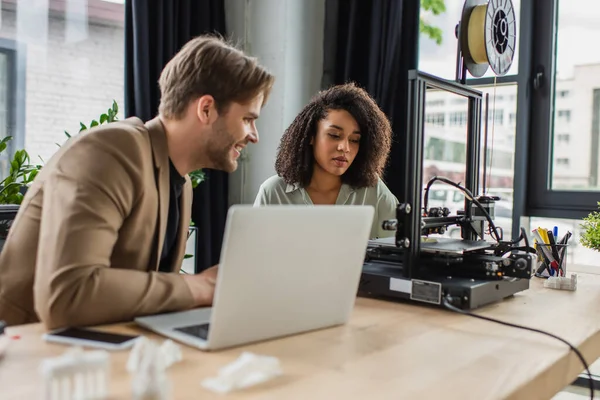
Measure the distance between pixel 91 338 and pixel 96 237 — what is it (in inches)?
7.3

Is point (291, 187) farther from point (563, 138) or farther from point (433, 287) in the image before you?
point (563, 138)

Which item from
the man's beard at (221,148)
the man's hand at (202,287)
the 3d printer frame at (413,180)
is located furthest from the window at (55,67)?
the 3d printer frame at (413,180)

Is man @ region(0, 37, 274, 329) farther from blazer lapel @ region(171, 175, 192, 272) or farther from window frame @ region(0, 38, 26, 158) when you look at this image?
window frame @ region(0, 38, 26, 158)

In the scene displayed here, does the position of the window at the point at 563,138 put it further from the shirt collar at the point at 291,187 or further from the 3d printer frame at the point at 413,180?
Result: the 3d printer frame at the point at 413,180

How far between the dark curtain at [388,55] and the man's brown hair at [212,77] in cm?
169

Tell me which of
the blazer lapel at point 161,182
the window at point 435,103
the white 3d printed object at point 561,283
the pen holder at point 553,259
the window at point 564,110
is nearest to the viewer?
the blazer lapel at point 161,182

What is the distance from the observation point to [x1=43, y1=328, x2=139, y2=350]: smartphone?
86 centimetres

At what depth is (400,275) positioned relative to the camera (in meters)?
1.31

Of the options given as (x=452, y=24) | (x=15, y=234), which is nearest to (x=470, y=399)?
(x=15, y=234)

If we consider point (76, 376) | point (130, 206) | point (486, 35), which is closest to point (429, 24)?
point (486, 35)

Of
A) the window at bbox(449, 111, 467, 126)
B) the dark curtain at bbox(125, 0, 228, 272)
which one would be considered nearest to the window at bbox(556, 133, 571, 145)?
the window at bbox(449, 111, 467, 126)

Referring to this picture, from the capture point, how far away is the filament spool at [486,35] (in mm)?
1633

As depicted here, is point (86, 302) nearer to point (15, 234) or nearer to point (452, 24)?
point (15, 234)

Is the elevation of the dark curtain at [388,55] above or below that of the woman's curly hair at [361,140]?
above
